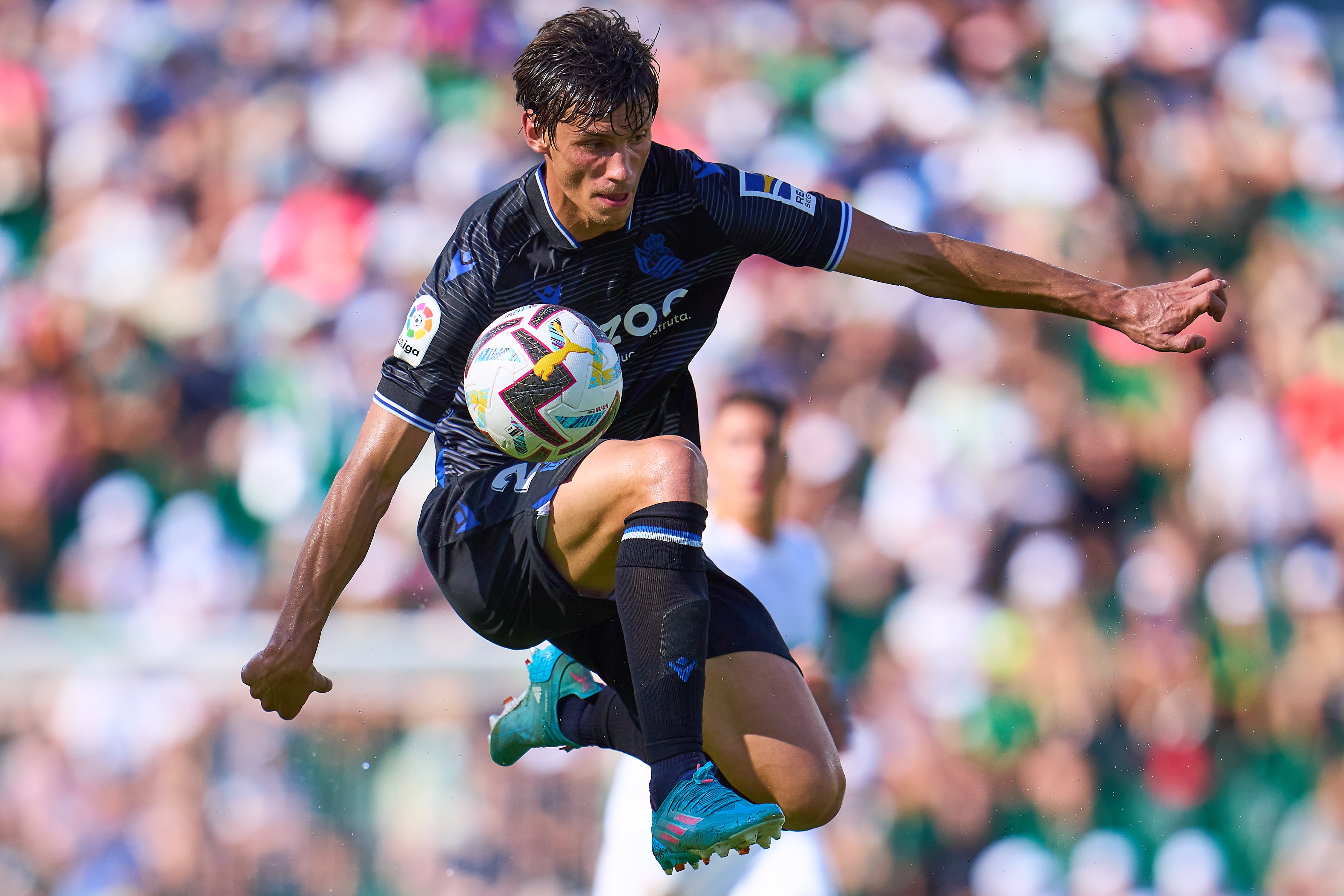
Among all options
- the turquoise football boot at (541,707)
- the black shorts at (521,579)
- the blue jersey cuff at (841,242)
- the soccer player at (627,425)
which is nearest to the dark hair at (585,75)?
the soccer player at (627,425)

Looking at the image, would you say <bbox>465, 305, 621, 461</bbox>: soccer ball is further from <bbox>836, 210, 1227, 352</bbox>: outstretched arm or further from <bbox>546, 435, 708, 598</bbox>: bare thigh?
<bbox>836, 210, 1227, 352</bbox>: outstretched arm

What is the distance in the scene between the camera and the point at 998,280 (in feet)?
12.1

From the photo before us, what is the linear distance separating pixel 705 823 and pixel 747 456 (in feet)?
7.96

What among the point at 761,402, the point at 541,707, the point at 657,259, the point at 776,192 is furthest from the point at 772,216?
the point at 541,707

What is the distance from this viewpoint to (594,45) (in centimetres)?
338

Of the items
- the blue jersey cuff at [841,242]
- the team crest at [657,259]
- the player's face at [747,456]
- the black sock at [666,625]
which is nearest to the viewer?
the black sock at [666,625]

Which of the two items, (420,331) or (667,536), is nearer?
(667,536)

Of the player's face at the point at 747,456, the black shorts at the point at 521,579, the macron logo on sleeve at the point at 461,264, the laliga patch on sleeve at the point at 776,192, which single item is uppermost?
the laliga patch on sleeve at the point at 776,192

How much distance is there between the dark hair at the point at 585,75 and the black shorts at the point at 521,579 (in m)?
0.87

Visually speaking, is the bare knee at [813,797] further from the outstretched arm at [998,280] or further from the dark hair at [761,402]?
the dark hair at [761,402]

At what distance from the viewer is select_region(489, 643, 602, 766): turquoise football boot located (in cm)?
429

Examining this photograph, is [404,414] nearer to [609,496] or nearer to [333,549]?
[333,549]

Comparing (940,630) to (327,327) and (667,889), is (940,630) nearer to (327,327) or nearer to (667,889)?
(667,889)

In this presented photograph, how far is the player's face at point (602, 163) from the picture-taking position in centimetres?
330
